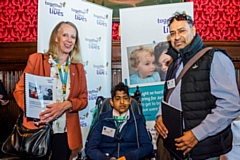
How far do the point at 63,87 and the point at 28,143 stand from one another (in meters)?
0.63

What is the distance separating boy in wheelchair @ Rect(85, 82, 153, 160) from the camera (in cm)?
277

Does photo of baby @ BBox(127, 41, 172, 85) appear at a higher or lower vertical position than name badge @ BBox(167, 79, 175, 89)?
higher

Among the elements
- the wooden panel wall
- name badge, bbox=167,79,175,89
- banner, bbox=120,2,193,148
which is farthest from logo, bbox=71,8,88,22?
name badge, bbox=167,79,175,89

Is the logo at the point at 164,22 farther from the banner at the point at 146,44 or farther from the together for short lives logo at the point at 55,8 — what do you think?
the together for short lives logo at the point at 55,8

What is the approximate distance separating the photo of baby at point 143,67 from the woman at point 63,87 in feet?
2.74

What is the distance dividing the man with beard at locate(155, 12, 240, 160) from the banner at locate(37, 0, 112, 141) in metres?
1.59

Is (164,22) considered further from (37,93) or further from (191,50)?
(37,93)

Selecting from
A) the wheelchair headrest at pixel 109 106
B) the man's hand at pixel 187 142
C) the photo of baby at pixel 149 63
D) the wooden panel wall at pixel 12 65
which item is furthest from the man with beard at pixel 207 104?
the wooden panel wall at pixel 12 65

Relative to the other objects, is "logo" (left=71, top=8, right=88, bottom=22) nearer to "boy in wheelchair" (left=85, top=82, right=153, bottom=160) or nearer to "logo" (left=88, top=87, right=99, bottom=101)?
"logo" (left=88, top=87, right=99, bottom=101)

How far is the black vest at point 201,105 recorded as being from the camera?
6.82ft

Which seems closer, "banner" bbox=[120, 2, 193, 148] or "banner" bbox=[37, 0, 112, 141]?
"banner" bbox=[37, 0, 112, 141]

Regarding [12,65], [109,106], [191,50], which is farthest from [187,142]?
[12,65]

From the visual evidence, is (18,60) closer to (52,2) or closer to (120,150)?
(52,2)

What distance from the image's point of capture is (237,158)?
295 centimetres
